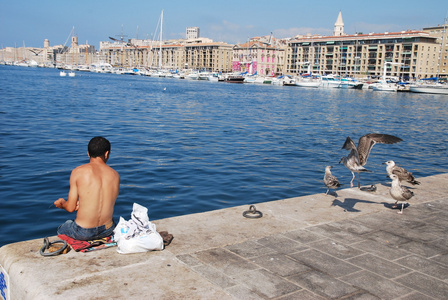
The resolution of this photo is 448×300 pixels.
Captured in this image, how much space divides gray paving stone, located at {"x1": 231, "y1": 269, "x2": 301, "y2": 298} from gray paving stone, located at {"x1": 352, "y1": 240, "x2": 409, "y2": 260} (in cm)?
150

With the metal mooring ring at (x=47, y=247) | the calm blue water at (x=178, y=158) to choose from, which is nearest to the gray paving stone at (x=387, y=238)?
the metal mooring ring at (x=47, y=247)

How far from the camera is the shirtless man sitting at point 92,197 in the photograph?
4.79 metres

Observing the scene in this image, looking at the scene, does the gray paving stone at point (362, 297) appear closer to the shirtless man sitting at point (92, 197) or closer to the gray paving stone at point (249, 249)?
the gray paving stone at point (249, 249)

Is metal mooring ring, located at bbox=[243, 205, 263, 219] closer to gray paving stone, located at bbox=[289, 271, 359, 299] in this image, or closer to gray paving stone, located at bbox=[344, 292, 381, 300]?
gray paving stone, located at bbox=[289, 271, 359, 299]

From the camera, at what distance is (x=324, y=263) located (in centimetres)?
487

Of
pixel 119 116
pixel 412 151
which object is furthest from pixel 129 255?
pixel 119 116

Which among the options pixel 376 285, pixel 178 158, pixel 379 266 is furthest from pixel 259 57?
pixel 376 285

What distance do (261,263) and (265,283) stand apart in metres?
0.49

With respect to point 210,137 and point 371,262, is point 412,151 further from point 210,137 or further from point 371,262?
point 371,262

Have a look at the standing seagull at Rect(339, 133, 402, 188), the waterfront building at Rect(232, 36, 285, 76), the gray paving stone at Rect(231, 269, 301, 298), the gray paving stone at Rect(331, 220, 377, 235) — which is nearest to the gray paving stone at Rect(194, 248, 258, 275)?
the gray paving stone at Rect(231, 269, 301, 298)

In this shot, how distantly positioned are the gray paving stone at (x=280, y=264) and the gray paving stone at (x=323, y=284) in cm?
11

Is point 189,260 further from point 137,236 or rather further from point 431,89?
point 431,89

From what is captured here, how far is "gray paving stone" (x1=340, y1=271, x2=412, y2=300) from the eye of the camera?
4.24 m

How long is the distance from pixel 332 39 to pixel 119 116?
138m
